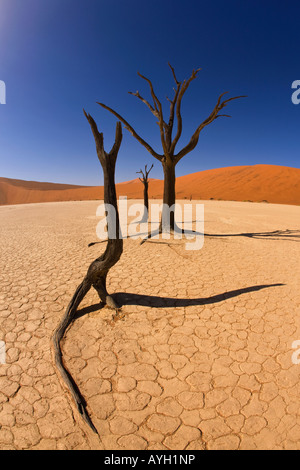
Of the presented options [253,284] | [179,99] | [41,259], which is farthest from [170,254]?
[179,99]

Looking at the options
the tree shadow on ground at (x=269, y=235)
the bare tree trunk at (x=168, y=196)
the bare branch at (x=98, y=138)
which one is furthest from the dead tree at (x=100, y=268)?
the tree shadow on ground at (x=269, y=235)

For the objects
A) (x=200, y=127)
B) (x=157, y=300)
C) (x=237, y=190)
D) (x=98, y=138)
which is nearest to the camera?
(x=98, y=138)

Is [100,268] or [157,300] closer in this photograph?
[100,268]

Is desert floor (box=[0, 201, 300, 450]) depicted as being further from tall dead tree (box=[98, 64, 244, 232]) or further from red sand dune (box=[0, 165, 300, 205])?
red sand dune (box=[0, 165, 300, 205])

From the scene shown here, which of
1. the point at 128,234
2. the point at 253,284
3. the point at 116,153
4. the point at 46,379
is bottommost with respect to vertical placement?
the point at 46,379

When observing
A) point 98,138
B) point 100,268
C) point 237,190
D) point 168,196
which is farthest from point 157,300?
point 237,190

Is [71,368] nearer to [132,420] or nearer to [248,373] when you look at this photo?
[132,420]

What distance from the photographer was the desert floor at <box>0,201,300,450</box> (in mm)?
1867

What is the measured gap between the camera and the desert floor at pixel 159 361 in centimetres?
187

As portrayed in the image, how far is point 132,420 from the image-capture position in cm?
196

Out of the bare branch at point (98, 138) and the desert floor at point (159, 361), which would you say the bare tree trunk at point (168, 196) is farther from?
the bare branch at point (98, 138)

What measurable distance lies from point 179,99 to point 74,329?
773 cm

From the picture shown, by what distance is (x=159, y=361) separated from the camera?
8.45ft

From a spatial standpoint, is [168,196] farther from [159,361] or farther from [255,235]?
[159,361]
